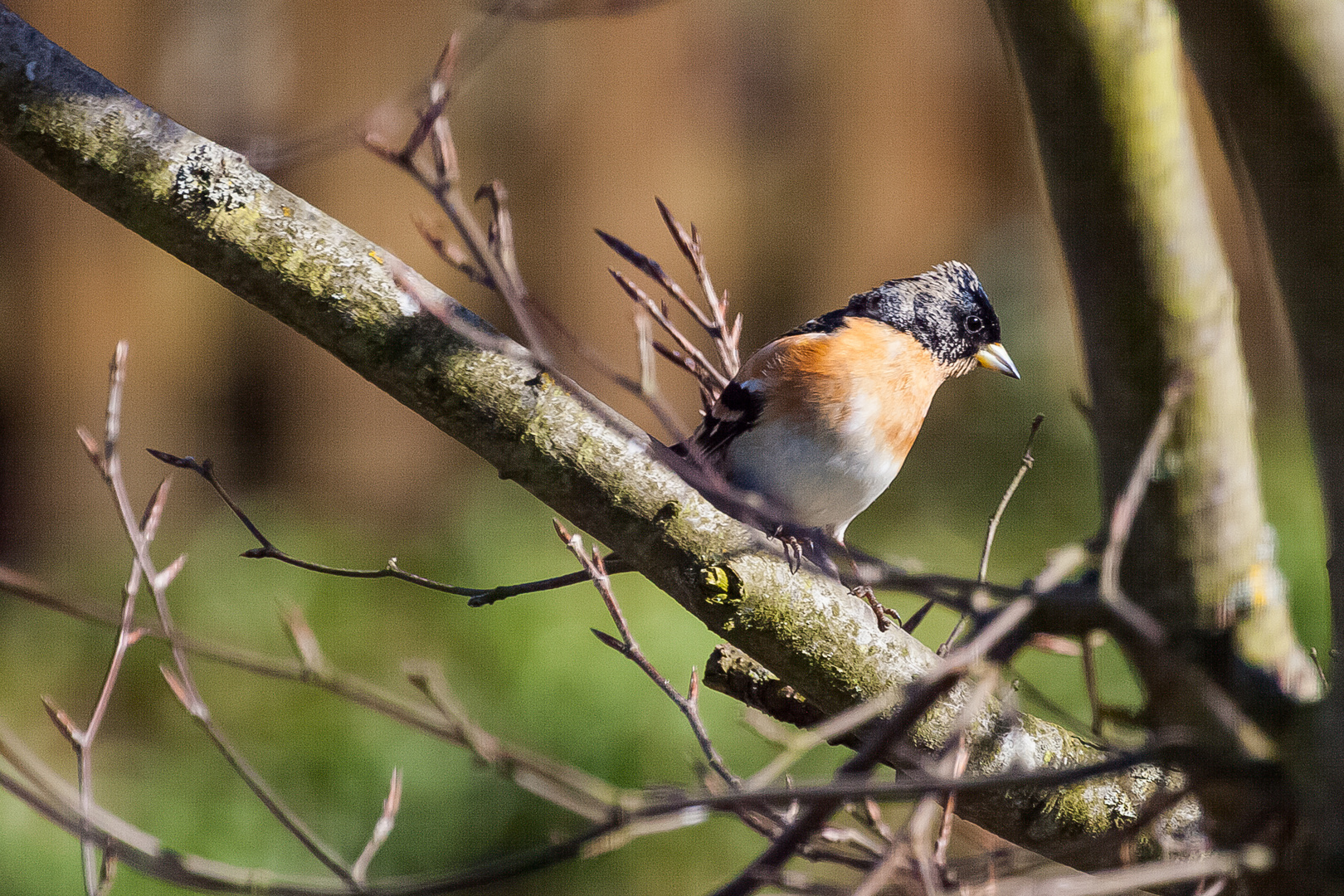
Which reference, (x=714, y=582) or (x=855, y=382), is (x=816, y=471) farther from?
(x=714, y=582)

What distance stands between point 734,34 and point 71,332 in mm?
2760

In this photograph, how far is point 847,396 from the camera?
183 cm

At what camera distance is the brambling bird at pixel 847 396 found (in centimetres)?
181

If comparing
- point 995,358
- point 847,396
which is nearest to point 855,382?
point 847,396

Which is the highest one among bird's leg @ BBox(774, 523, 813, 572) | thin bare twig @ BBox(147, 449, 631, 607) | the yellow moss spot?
bird's leg @ BBox(774, 523, 813, 572)

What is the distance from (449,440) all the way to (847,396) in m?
2.65

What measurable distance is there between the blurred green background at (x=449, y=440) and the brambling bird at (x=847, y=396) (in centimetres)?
157

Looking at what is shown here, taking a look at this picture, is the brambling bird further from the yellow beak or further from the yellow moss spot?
the yellow moss spot

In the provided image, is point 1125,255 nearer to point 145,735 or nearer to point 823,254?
point 145,735

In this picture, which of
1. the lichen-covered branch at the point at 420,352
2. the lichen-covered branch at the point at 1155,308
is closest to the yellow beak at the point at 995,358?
the lichen-covered branch at the point at 420,352

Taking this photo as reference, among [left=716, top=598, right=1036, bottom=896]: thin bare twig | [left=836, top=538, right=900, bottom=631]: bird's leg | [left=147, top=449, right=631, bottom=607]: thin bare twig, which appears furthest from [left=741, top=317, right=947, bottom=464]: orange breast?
[left=716, top=598, right=1036, bottom=896]: thin bare twig

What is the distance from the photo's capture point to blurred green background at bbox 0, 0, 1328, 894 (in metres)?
3.14

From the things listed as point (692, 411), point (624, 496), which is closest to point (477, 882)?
point (624, 496)

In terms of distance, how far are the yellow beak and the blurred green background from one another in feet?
5.66
